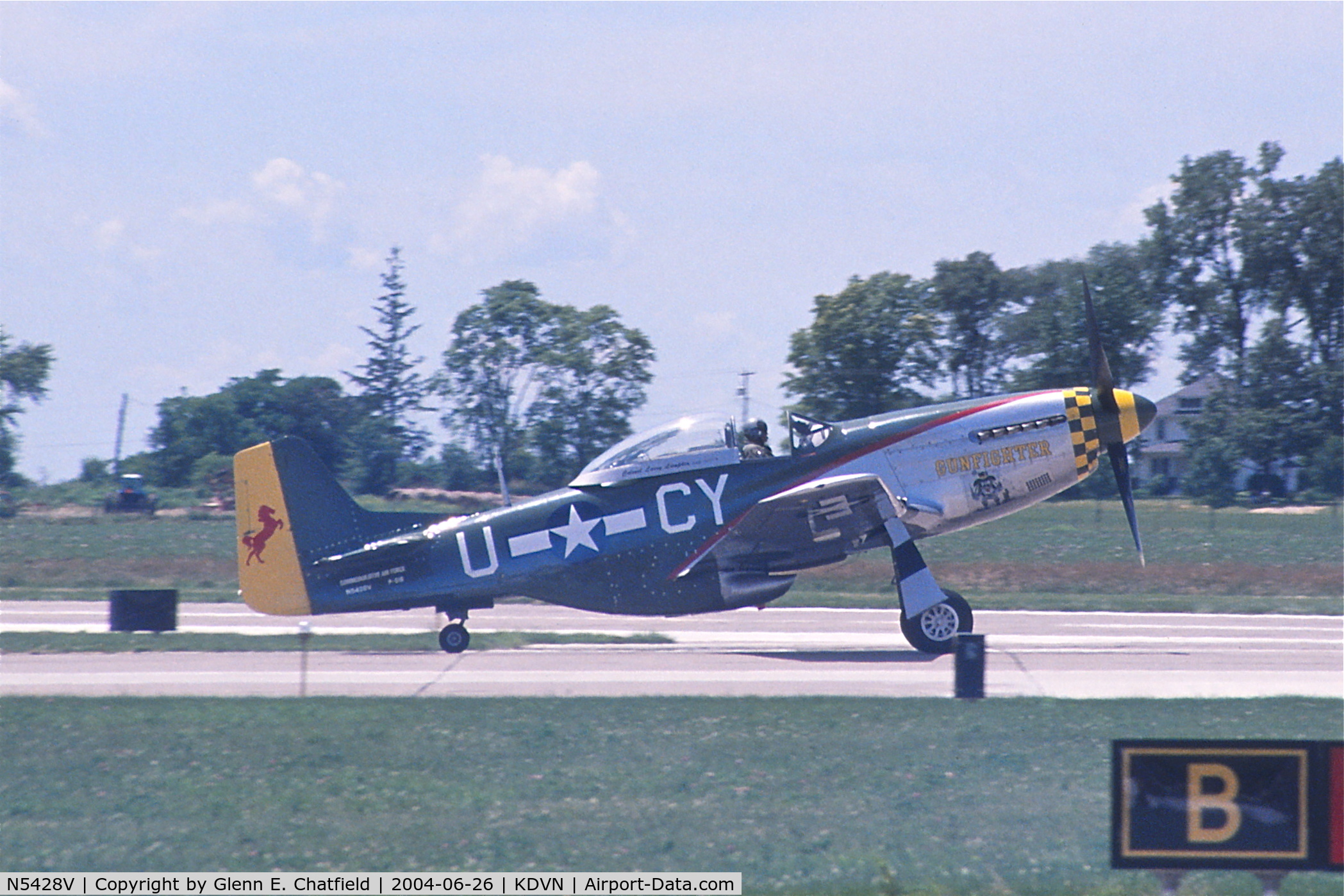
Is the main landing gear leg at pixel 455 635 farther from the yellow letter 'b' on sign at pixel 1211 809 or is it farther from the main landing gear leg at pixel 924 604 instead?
the yellow letter 'b' on sign at pixel 1211 809

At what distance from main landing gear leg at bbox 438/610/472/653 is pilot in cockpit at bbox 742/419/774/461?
426cm

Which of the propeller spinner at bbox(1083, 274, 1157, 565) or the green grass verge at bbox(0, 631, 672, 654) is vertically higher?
the propeller spinner at bbox(1083, 274, 1157, 565)

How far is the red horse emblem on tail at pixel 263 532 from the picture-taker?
1673cm

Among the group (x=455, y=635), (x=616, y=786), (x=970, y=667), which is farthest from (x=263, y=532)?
(x=970, y=667)

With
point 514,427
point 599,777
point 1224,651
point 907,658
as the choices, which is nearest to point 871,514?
point 907,658

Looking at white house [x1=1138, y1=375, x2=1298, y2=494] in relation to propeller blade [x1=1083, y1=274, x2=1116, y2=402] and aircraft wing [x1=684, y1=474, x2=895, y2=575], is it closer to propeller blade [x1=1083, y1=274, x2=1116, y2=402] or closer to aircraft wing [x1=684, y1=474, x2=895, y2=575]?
propeller blade [x1=1083, y1=274, x2=1116, y2=402]

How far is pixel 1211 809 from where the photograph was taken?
252 inches

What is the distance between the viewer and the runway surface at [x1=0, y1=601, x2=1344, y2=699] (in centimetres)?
1394

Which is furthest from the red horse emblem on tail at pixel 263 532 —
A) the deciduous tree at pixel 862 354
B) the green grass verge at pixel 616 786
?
the deciduous tree at pixel 862 354

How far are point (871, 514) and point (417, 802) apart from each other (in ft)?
27.2

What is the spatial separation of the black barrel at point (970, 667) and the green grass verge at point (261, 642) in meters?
6.33

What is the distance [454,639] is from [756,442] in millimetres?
4708

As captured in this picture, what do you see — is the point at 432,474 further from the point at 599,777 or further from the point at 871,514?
the point at 599,777
